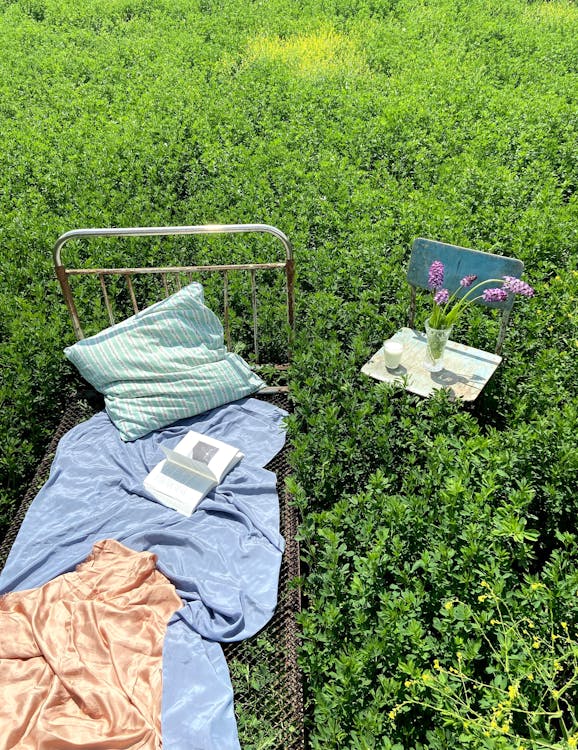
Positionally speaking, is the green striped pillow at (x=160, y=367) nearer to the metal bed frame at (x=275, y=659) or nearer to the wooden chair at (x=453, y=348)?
the metal bed frame at (x=275, y=659)

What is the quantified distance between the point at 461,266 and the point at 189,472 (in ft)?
7.84

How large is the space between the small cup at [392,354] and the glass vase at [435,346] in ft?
0.68

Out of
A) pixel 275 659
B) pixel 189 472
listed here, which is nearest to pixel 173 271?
pixel 189 472

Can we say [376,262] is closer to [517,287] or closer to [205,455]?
[517,287]

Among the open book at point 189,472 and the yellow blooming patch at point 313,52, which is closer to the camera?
the open book at point 189,472

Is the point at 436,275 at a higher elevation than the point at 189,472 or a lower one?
higher

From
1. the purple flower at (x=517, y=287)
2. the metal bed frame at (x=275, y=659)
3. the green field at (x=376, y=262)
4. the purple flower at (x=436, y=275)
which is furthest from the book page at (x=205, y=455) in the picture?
the purple flower at (x=517, y=287)

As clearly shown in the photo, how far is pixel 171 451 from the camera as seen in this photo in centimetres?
375

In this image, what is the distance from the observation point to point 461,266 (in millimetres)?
4082

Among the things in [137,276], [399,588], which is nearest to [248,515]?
[399,588]

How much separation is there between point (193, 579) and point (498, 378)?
2.57 metres

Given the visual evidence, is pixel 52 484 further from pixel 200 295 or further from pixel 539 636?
pixel 539 636

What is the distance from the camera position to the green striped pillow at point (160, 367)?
4.19 m

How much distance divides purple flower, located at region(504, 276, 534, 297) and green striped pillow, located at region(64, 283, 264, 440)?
6.61 feet
